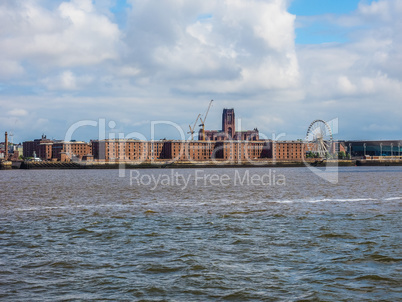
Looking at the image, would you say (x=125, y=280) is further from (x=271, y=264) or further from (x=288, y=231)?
(x=288, y=231)

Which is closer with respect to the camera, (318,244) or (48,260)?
(48,260)

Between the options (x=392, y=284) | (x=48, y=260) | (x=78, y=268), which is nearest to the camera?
(x=392, y=284)

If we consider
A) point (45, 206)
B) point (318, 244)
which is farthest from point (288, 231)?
point (45, 206)

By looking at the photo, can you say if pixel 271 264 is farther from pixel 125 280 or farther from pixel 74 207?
pixel 74 207

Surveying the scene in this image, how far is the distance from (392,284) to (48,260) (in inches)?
477

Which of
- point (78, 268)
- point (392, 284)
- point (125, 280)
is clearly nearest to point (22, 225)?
point (78, 268)

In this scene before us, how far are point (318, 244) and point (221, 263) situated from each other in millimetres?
5531

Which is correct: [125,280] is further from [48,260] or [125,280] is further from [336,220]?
[336,220]

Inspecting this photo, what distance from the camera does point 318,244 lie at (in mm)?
20297

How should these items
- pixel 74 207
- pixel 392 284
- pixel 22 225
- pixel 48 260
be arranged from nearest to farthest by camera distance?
1. pixel 392 284
2. pixel 48 260
3. pixel 22 225
4. pixel 74 207

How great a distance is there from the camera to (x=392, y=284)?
1438 centimetres

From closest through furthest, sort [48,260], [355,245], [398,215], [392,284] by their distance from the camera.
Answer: [392,284] < [48,260] < [355,245] < [398,215]

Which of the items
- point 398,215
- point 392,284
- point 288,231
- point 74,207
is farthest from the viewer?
point 74,207

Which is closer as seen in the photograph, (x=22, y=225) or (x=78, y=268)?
(x=78, y=268)
